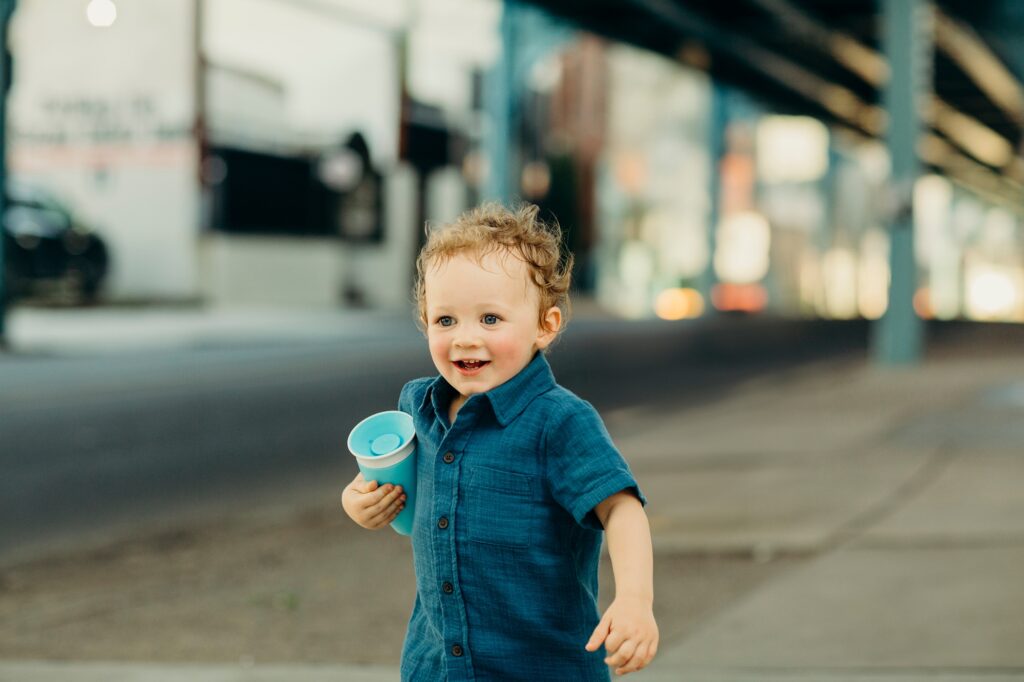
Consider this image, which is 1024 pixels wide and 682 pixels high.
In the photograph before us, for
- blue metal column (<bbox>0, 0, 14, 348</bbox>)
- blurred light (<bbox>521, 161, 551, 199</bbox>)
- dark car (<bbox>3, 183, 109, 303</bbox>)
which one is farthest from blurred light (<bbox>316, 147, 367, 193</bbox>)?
blue metal column (<bbox>0, 0, 14, 348</bbox>)

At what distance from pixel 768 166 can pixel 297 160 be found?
32.8 metres

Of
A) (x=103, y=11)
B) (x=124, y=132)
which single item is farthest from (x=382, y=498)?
(x=124, y=132)

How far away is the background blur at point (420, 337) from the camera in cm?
550

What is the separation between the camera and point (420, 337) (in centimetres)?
2158

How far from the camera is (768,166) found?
204ft

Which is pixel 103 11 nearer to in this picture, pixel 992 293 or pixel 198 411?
pixel 198 411

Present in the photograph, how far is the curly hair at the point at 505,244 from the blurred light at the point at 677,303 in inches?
1603

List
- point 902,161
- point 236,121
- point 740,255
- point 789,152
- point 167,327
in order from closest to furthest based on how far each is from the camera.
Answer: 1. point 902,161
2. point 167,327
3. point 236,121
4. point 740,255
5. point 789,152

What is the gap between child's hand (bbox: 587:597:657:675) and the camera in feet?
7.38

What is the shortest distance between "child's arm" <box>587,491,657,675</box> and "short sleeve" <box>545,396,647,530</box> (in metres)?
0.03

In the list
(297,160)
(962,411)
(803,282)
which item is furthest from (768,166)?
(962,411)

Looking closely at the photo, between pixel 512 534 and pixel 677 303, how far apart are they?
43458 millimetres

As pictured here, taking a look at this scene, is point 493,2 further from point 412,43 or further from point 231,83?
point 231,83

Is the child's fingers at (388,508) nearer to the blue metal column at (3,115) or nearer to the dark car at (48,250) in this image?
the blue metal column at (3,115)
